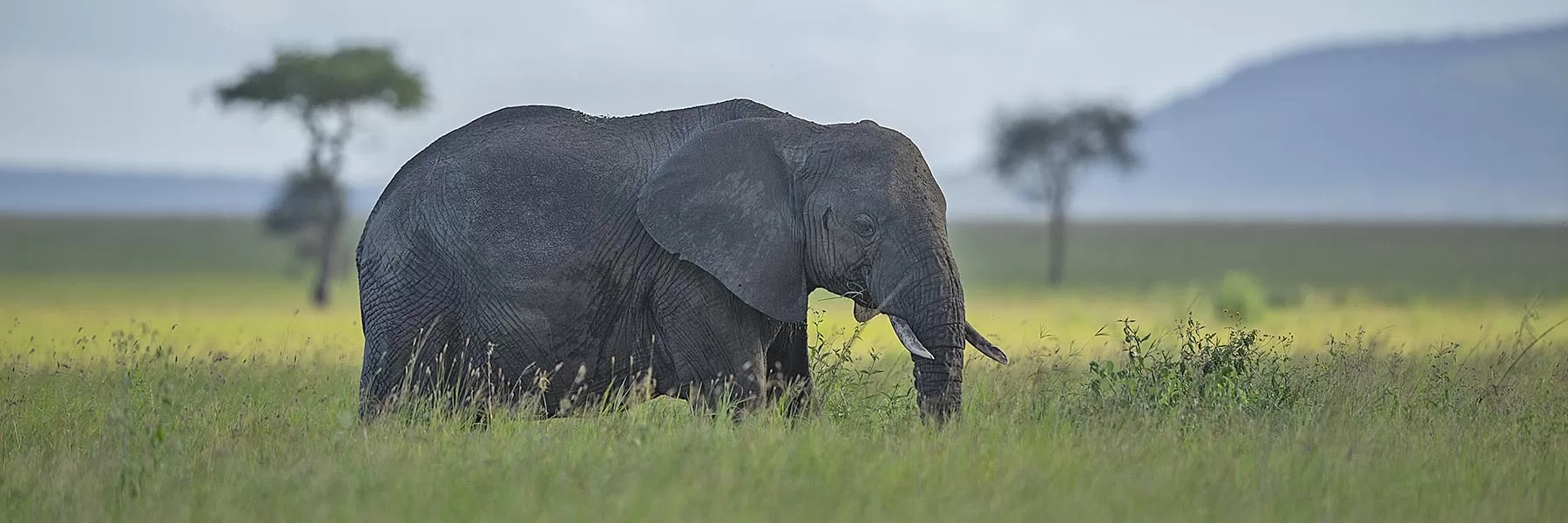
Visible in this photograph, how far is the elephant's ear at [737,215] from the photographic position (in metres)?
9.38

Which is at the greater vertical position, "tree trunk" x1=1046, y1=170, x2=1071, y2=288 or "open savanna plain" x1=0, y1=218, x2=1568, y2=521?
"tree trunk" x1=1046, y1=170, x2=1071, y2=288

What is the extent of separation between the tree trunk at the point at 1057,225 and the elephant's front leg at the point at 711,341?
167 feet

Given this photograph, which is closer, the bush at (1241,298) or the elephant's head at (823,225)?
the elephant's head at (823,225)

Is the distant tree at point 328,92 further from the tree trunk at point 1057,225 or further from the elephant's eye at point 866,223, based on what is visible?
the elephant's eye at point 866,223

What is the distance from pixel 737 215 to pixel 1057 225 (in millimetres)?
60885

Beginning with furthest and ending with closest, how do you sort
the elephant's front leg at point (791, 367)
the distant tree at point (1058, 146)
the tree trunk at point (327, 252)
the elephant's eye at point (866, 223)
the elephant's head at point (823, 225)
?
the distant tree at point (1058, 146)
the tree trunk at point (327, 252)
the elephant's front leg at point (791, 367)
the elephant's eye at point (866, 223)
the elephant's head at point (823, 225)

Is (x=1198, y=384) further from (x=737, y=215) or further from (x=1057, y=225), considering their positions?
(x=1057, y=225)

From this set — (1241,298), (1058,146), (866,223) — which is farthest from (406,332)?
(1058,146)

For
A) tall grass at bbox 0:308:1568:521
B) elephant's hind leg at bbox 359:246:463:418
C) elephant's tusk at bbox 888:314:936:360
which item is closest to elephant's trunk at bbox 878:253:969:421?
elephant's tusk at bbox 888:314:936:360

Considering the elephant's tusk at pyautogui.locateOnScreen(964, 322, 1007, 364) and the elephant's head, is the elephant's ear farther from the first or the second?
the elephant's tusk at pyautogui.locateOnScreen(964, 322, 1007, 364)

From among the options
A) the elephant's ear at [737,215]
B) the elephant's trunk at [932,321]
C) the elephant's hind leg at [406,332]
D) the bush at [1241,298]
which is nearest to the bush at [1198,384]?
the elephant's trunk at [932,321]

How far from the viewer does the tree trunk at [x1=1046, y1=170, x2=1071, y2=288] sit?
63.9 meters

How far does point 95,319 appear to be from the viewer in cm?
3198

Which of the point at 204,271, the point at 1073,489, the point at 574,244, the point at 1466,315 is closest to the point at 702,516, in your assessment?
the point at 1073,489
